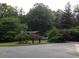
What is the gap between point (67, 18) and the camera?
29781 millimetres

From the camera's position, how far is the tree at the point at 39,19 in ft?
87.2

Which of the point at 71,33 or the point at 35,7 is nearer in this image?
the point at 71,33

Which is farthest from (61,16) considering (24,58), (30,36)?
(24,58)

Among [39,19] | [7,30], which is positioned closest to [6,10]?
[39,19]

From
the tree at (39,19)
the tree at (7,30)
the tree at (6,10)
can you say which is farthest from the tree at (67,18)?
the tree at (7,30)

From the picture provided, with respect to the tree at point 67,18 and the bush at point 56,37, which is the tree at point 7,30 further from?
the tree at point 67,18

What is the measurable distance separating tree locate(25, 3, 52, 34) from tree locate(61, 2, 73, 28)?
2.86 meters

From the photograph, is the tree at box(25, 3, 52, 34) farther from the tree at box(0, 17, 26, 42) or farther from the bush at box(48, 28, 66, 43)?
the bush at box(48, 28, 66, 43)

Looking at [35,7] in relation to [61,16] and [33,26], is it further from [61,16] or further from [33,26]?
[61,16]

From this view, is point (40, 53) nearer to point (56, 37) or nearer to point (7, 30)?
point (56, 37)

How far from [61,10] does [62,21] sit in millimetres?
3077

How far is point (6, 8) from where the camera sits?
26.9 metres

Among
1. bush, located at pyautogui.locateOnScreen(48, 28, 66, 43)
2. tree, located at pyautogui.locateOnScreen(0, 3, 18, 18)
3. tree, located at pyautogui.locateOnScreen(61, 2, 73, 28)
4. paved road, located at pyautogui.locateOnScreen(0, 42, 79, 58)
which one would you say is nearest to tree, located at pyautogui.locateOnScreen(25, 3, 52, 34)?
tree, located at pyautogui.locateOnScreen(0, 3, 18, 18)

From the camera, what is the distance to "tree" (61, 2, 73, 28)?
2900 centimetres
